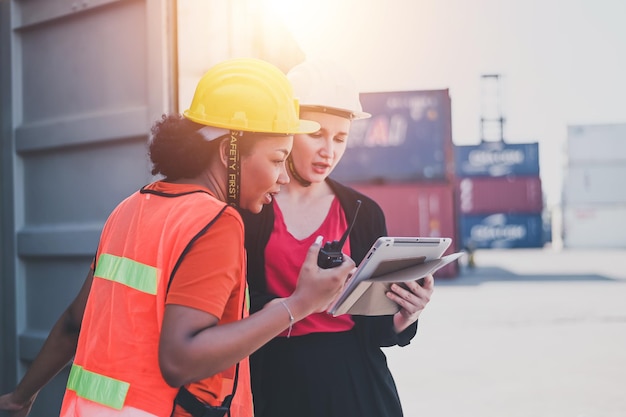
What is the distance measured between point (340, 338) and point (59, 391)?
145 centimetres

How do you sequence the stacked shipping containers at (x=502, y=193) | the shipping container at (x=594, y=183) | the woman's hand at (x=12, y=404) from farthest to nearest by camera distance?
the shipping container at (x=594, y=183), the stacked shipping containers at (x=502, y=193), the woman's hand at (x=12, y=404)

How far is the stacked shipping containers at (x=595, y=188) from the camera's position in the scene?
1741 inches

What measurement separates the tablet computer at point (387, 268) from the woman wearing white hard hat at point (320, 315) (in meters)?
0.09

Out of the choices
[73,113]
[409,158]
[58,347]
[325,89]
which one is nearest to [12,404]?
[58,347]

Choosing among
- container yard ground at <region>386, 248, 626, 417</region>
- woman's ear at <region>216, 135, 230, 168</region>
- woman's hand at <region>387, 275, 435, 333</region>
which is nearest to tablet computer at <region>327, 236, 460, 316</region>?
woman's hand at <region>387, 275, 435, 333</region>

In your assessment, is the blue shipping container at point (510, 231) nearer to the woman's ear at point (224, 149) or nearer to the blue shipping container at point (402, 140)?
the blue shipping container at point (402, 140)

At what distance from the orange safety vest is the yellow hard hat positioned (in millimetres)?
182

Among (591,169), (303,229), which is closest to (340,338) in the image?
(303,229)

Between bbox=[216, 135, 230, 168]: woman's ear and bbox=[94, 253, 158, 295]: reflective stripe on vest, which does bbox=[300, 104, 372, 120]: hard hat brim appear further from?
bbox=[94, 253, 158, 295]: reflective stripe on vest

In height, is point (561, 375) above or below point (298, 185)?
below

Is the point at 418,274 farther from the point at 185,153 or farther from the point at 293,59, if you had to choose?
the point at 293,59

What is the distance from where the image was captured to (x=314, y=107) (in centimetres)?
202

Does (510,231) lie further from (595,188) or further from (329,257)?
(329,257)

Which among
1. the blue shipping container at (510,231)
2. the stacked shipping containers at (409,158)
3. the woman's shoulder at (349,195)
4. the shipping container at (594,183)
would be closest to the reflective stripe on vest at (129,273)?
the woman's shoulder at (349,195)
